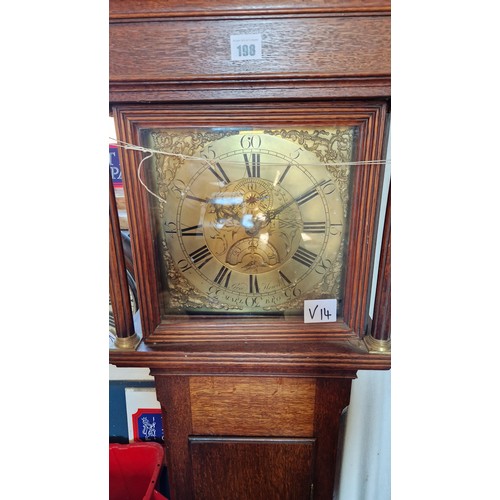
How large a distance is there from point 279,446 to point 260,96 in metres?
0.72

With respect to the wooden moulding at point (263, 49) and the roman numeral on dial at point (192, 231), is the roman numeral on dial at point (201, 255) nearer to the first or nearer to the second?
the roman numeral on dial at point (192, 231)

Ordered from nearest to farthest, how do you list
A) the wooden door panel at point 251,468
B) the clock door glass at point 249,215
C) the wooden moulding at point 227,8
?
the wooden moulding at point 227,8
the clock door glass at point 249,215
the wooden door panel at point 251,468

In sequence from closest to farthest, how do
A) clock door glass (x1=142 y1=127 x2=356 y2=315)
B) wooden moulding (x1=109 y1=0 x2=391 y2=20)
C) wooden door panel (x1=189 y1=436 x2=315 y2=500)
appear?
wooden moulding (x1=109 y1=0 x2=391 y2=20) < clock door glass (x1=142 y1=127 x2=356 y2=315) < wooden door panel (x1=189 y1=436 x2=315 y2=500)

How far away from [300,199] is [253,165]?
0.11m

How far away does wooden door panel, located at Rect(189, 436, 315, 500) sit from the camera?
0.83 meters

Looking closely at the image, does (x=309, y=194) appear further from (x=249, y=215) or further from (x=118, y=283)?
(x=118, y=283)

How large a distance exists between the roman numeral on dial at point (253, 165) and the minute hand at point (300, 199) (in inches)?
2.9

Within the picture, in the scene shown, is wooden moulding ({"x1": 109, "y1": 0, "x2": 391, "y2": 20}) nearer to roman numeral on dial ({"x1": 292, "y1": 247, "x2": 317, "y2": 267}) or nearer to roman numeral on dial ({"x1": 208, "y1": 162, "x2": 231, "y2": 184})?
roman numeral on dial ({"x1": 208, "y1": 162, "x2": 231, "y2": 184})

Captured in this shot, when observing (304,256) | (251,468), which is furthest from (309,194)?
(251,468)

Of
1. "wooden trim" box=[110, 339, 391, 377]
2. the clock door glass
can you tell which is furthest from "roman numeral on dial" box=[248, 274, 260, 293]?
"wooden trim" box=[110, 339, 391, 377]

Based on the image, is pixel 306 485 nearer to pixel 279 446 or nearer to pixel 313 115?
pixel 279 446

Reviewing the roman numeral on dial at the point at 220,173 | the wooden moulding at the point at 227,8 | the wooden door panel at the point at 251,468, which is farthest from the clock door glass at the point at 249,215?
the wooden door panel at the point at 251,468

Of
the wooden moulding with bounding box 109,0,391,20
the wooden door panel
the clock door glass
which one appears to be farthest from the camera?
the wooden door panel

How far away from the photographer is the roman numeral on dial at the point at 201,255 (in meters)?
0.73
